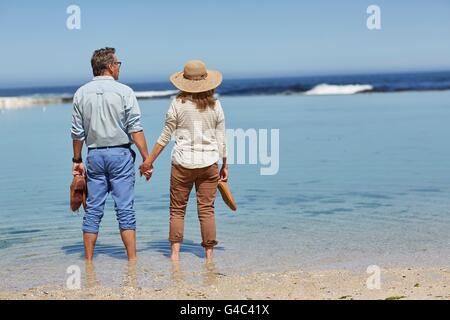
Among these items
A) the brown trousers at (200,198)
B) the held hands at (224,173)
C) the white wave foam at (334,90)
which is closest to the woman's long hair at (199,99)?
the brown trousers at (200,198)

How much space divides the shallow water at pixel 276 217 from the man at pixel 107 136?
22.0 inches

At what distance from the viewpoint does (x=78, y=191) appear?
623cm

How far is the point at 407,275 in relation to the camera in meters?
5.57

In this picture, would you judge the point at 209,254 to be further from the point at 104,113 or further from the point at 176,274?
the point at 104,113

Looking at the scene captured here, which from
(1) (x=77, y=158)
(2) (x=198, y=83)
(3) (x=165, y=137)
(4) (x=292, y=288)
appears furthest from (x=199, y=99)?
(4) (x=292, y=288)

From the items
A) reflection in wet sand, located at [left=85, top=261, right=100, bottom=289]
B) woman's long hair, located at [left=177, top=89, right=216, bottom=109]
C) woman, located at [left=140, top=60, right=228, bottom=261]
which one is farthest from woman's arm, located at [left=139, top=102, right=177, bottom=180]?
reflection in wet sand, located at [left=85, top=261, right=100, bottom=289]

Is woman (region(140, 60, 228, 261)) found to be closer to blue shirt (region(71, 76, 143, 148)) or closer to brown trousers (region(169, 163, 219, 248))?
brown trousers (region(169, 163, 219, 248))

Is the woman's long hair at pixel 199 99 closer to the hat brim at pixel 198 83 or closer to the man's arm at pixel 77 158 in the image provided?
the hat brim at pixel 198 83

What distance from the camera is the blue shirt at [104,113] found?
5.99 metres

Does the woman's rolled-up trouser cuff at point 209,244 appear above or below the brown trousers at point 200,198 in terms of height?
below

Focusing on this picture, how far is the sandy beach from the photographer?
497 centimetres

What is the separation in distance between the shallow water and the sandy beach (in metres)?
0.33

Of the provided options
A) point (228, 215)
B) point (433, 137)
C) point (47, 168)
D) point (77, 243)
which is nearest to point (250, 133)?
point (433, 137)

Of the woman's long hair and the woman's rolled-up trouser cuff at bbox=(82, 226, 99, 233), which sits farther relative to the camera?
the woman's rolled-up trouser cuff at bbox=(82, 226, 99, 233)
